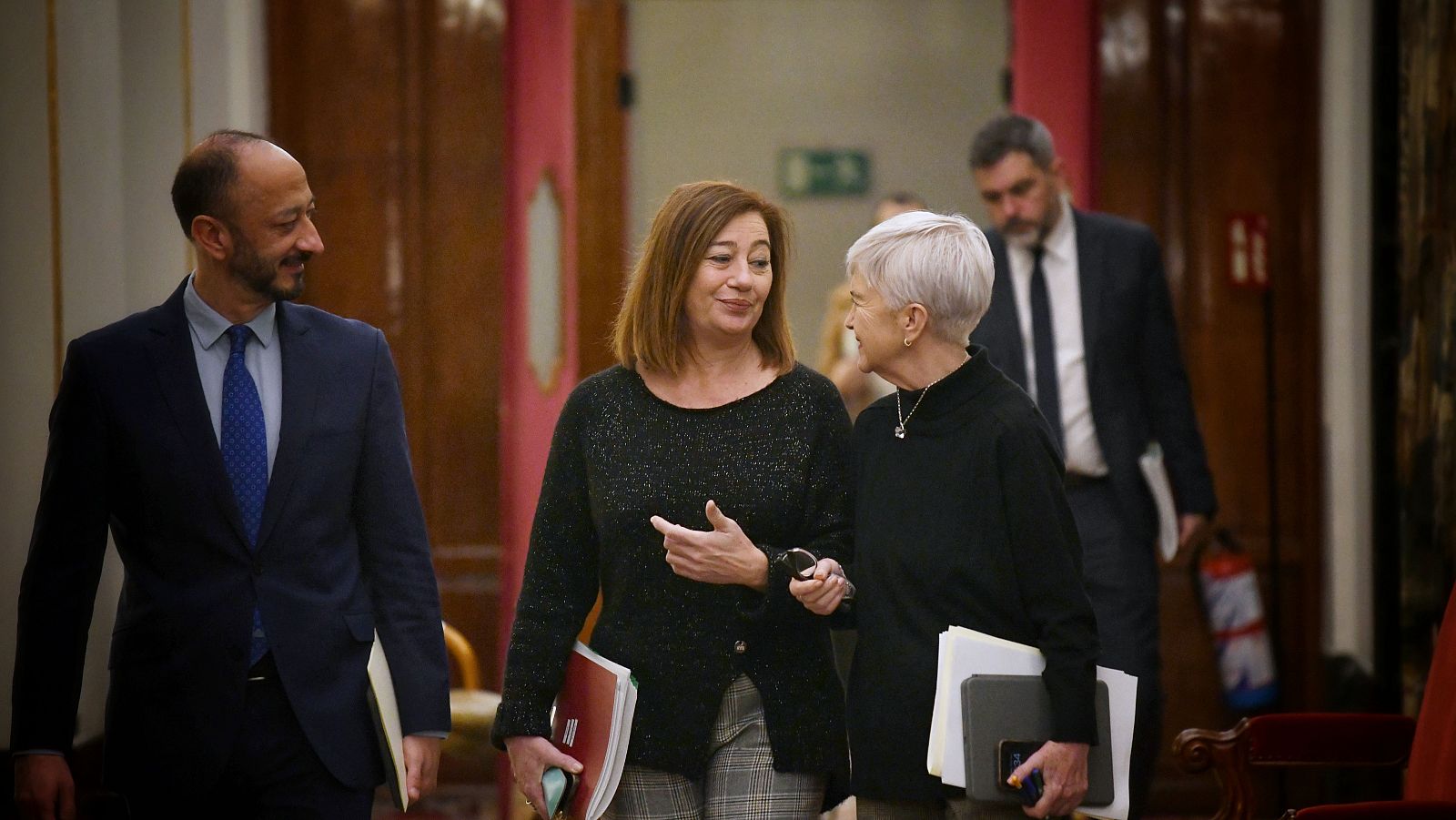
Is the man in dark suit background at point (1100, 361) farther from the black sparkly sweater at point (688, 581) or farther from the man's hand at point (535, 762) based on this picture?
the man's hand at point (535, 762)

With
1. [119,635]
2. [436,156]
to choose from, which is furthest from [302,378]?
[436,156]

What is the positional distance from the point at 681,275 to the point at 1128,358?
1451mm

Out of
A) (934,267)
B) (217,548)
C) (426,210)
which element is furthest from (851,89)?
(217,548)

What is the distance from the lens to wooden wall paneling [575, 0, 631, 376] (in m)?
5.00

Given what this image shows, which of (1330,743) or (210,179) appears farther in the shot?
(1330,743)

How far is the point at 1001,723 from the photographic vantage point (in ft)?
6.81

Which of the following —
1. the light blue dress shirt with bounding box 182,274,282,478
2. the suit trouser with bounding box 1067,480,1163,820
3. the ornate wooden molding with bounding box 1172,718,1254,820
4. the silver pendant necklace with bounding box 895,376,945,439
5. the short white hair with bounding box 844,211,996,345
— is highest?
the short white hair with bounding box 844,211,996,345

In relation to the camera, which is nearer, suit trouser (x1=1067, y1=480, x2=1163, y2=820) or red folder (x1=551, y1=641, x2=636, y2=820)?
red folder (x1=551, y1=641, x2=636, y2=820)

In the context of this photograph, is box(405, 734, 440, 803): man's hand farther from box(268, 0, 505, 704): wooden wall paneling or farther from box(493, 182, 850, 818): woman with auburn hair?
box(268, 0, 505, 704): wooden wall paneling

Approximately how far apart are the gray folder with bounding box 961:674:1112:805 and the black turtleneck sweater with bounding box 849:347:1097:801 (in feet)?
0.11

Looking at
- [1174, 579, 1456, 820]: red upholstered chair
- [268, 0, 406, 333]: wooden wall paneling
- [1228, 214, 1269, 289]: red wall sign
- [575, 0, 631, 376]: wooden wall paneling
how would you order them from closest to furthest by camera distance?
[1174, 579, 1456, 820]: red upholstered chair
[1228, 214, 1269, 289]: red wall sign
[268, 0, 406, 333]: wooden wall paneling
[575, 0, 631, 376]: wooden wall paneling

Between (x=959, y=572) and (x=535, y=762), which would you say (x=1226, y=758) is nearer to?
(x=959, y=572)

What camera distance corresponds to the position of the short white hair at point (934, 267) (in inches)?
85.6

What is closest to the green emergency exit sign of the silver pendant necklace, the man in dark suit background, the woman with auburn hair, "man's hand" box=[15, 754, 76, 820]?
the man in dark suit background
